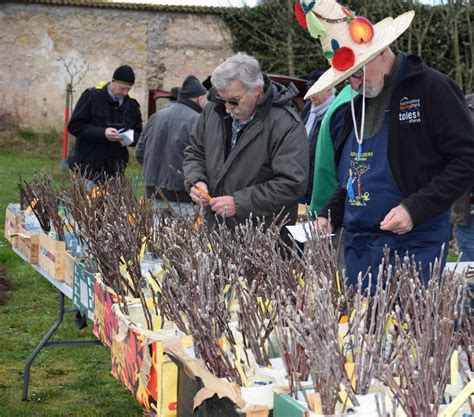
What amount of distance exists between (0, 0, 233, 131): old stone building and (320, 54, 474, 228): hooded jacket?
584 inches

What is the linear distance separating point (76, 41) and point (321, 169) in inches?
589

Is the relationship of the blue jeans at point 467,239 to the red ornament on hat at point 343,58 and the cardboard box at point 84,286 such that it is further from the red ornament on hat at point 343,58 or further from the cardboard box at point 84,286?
the cardboard box at point 84,286

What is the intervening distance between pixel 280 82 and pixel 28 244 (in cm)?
618

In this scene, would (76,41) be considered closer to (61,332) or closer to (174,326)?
(61,332)

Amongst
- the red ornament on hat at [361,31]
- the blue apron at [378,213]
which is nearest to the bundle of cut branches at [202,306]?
the blue apron at [378,213]

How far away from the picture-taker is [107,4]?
17.6 m

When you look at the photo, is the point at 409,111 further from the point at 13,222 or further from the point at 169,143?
the point at 169,143

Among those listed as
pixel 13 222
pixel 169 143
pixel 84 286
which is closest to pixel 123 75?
pixel 169 143

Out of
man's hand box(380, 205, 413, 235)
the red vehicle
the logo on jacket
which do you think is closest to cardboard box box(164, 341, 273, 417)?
man's hand box(380, 205, 413, 235)

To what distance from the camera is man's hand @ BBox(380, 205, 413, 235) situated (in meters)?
2.81

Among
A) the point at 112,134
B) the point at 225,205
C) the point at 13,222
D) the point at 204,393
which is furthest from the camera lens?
the point at 112,134

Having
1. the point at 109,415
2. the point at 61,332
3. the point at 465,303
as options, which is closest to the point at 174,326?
the point at 465,303

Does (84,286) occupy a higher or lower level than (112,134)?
lower

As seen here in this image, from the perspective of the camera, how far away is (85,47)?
17.6 metres
